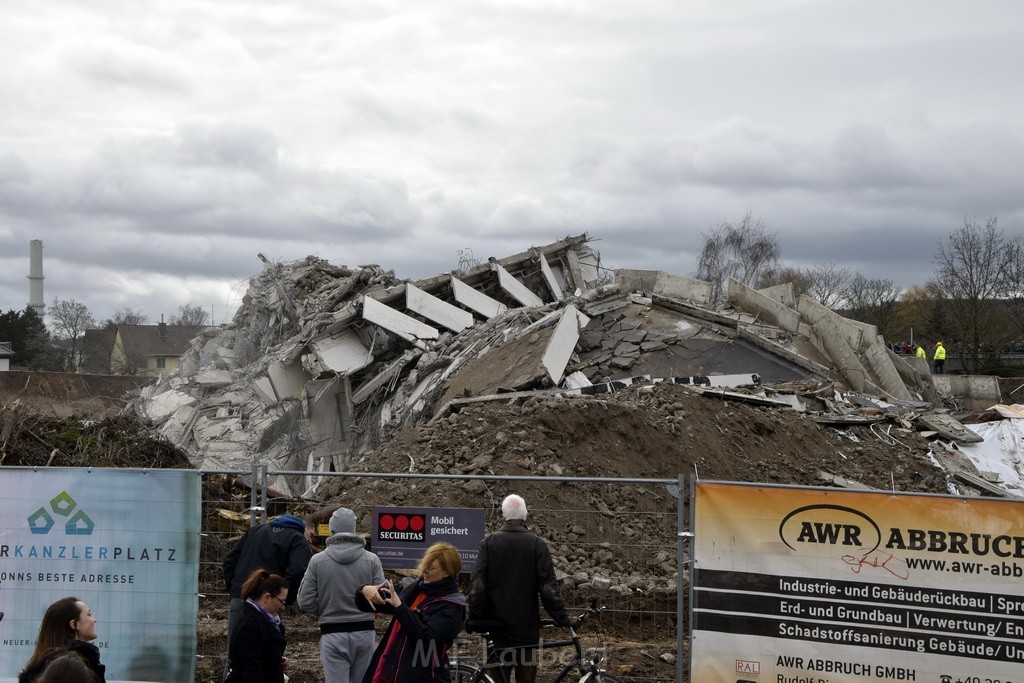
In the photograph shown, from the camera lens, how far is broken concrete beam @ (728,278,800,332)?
22.0m

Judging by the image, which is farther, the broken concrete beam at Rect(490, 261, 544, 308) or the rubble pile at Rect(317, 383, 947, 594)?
the broken concrete beam at Rect(490, 261, 544, 308)

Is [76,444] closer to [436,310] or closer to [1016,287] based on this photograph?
[436,310]

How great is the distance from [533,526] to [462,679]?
121 inches

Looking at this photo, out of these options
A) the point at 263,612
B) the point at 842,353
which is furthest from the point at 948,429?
the point at 263,612

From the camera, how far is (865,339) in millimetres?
21672

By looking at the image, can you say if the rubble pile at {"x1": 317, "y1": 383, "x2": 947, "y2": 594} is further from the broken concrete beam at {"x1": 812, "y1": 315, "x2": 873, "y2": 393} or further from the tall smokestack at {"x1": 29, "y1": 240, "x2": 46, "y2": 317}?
the tall smokestack at {"x1": 29, "y1": 240, "x2": 46, "y2": 317}

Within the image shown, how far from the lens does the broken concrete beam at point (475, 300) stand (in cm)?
2098

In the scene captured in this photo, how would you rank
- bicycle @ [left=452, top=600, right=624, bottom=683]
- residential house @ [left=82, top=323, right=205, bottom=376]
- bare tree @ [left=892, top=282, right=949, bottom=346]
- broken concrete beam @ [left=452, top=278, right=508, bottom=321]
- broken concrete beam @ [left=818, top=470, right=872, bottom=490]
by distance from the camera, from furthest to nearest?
residential house @ [left=82, top=323, right=205, bottom=376] → bare tree @ [left=892, top=282, right=949, bottom=346] → broken concrete beam @ [left=452, top=278, right=508, bottom=321] → broken concrete beam @ [left=818, top=470, right=872, bottom=490] → bicycle @ [left=452, top=600, right=624, bottom=683]

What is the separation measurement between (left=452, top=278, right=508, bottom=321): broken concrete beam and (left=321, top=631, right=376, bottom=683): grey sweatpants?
1509 centimetres

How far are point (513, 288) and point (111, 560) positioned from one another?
52.0 ft

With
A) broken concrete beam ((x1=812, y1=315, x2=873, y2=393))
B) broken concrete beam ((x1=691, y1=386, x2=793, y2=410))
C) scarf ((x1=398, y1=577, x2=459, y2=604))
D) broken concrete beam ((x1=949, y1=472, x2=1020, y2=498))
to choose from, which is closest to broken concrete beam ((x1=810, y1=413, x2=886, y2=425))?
broken concrete beam ((x1=691, y1=386, x2=793, y2=410))

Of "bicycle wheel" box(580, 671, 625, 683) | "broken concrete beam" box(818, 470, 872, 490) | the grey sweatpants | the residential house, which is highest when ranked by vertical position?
the residential house

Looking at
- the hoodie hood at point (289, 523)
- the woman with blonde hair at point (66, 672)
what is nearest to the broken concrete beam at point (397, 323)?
the hoodie hood at point (289, 523)

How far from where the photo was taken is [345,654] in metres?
5.88
